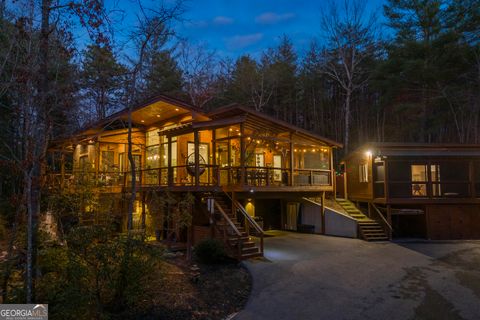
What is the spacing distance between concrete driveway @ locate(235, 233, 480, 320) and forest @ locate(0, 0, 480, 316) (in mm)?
3268

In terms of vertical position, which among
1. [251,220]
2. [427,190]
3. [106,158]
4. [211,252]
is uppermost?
[106,158]

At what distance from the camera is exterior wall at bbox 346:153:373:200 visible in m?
14.6

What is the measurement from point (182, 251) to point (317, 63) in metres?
21.4

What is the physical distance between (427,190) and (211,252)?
32.8ft

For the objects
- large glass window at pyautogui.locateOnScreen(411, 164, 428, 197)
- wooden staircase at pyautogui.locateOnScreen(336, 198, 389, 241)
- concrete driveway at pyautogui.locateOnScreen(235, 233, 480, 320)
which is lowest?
concrete driveway at pyautogui.locateOnScreen(235, 233, 480, 320)

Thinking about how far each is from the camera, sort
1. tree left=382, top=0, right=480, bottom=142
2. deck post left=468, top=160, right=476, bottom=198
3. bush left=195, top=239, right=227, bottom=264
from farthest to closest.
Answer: tree left=382, top=0, right=480, bottom=142
deck post left=468, top=160, right=476, bottom=198
bush left=195, top=239, right=227, bottom=264

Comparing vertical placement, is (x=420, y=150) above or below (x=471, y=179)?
above

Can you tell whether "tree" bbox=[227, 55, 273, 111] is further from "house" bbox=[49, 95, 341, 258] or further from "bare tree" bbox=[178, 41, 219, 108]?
"house" bbox=[49, 95, 341, 258]

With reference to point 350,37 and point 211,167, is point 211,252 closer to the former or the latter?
point 211,167

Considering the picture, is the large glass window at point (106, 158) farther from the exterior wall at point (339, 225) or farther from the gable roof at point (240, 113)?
the exterior wall at point (339, 225)

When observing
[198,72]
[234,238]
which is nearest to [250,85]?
[198,72]

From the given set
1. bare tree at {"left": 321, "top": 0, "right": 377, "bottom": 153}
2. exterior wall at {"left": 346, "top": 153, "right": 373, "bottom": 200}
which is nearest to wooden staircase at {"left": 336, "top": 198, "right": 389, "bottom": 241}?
exterior wall at {"left": 346, "top": 153, "right": 373, "bottom": 200}

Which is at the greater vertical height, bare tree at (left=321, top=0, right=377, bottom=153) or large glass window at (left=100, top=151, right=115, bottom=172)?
bare tree at (left=321, top=0, right=377, bottom=153)

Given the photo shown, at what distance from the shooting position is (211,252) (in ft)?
28.2
